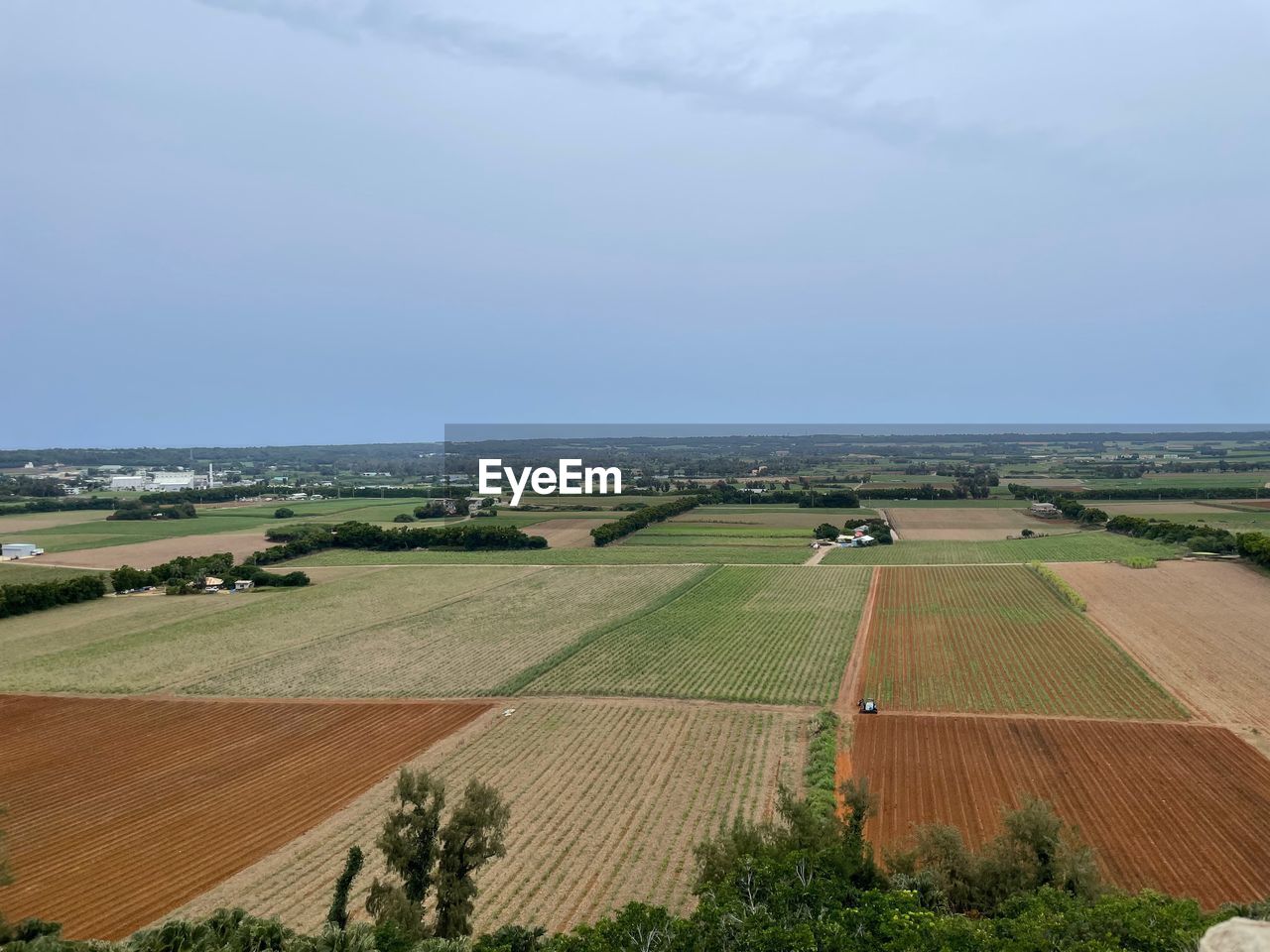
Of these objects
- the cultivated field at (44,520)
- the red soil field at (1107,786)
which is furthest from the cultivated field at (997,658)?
the cultivated field at (44,520)

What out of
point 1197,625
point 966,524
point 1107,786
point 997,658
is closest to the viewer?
point 1107,786

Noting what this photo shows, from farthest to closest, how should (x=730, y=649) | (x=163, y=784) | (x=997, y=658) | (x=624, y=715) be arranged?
(x=730, y=649)
(x=997, y=658)
(x=624, y=715)
(x=163, y=784)

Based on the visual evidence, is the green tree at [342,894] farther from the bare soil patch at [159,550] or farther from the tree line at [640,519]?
the tree line at [640,519]

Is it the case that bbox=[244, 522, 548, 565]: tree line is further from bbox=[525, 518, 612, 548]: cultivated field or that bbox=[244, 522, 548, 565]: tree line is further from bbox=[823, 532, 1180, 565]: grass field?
bbox=[823, 532, 1180, 565]: grass field

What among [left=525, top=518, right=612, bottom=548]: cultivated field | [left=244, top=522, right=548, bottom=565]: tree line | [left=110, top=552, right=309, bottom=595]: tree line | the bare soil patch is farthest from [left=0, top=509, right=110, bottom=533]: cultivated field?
[left=525, top=518, right=612, bottom=548]: cultivated field

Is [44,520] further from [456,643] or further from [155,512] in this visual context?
[456,643]

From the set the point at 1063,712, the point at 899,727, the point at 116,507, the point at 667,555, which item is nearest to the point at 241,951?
the point at 899,727

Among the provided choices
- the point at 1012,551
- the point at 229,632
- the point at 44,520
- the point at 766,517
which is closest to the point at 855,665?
the point at 229,632
